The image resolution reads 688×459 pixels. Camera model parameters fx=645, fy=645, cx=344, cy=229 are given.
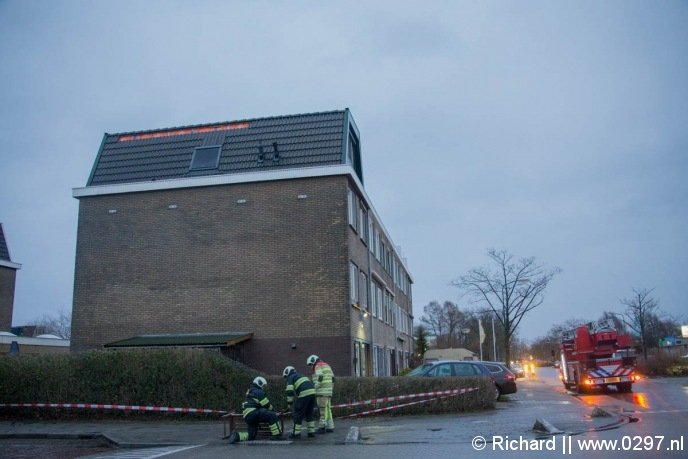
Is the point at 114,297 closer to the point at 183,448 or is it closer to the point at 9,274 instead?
the point at 183,448

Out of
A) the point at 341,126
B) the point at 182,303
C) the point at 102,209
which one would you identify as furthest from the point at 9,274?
the point at 341,126

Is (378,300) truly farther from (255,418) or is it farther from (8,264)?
(8,264)

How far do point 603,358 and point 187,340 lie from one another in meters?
15.8

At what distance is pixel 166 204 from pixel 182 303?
406cm

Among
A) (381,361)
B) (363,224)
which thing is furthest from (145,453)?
(381,361)

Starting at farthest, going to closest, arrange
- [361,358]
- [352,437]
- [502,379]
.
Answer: [361,358] < [502,379] < [352,437]

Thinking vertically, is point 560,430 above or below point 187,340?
below

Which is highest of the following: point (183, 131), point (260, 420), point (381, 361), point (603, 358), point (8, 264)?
point (183, 131)

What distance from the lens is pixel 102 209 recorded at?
86.0ft

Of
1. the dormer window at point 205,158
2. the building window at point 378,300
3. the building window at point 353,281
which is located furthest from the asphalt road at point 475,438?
the building window at point 378,300

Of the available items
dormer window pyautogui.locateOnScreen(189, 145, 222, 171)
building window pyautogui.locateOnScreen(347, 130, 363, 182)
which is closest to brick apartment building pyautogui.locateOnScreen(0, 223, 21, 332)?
dormer window pyautogui.locateOnScreen(189, 145, 222, 171)

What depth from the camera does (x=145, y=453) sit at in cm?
1186

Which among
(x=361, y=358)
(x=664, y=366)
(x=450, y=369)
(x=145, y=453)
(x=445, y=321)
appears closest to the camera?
(x=145, y=453)

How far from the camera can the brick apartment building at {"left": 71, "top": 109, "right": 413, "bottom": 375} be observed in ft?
76.5
